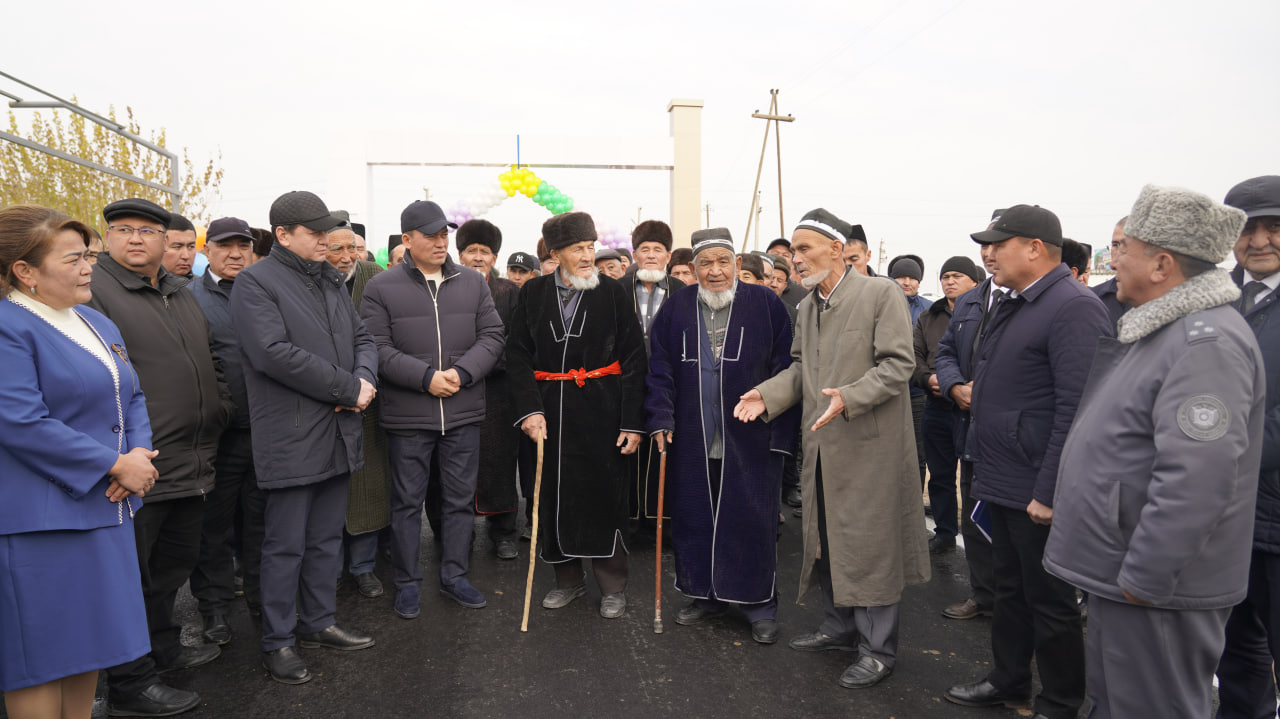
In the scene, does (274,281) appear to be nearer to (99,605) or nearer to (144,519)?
(144,519)

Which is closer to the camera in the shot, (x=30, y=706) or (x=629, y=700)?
(x=30, y=706)

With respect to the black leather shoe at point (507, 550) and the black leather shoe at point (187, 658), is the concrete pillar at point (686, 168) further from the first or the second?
the black leather shoe at point (187, 658)

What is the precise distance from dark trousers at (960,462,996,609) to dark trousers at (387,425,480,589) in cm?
274

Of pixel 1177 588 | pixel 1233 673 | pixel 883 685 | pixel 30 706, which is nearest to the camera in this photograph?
pixel 1177 588

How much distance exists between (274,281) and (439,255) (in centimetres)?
98

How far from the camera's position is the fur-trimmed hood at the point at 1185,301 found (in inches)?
80.9

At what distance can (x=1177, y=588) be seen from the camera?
2016mm

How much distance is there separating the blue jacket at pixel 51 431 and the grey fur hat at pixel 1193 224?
134 inches

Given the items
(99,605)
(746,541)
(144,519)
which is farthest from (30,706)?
(746,541)

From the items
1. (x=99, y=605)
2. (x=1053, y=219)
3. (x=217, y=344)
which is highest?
(x=1053, y=219)

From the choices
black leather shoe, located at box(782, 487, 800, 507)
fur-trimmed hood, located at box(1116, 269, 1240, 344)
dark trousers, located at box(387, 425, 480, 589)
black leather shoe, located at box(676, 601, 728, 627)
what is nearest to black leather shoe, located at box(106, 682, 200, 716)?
dark trousers, located at box(387, 425, 480, 589)

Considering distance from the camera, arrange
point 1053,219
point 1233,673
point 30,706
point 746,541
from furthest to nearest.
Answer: point 746,541, point 1053,219, point 1233,673, point 30,706

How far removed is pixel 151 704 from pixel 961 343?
14.7 ft

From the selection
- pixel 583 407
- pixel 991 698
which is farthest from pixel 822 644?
pixel 583 407
